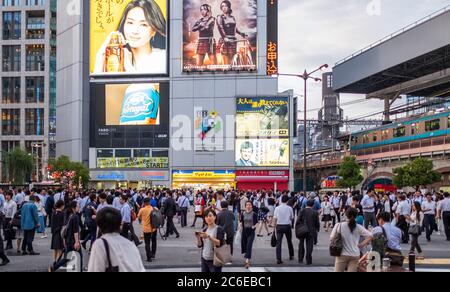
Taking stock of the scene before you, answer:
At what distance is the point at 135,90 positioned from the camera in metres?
59.9

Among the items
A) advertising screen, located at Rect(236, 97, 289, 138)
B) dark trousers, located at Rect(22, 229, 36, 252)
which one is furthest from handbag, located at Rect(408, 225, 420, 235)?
advertising screen, located at Rect(236, 97, 289, 138)

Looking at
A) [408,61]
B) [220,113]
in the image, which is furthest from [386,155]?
[220,113]

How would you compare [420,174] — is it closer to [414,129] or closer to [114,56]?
[414,129]

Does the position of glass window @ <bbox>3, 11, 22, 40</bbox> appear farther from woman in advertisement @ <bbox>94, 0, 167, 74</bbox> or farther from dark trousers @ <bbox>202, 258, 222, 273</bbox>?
dark trousers @ <bbox>202, 258, 222, 273</bbox>

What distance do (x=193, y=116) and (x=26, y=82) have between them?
36326 millimetres

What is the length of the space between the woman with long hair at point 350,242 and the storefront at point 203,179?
50.2 meters

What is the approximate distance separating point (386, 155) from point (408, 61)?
10.8 meters

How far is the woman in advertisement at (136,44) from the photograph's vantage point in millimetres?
60094

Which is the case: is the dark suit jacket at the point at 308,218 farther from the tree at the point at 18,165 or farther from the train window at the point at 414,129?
the tree at the point at 18,165

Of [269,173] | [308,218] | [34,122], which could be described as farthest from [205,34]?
[308,218]

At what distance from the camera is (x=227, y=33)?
191ft

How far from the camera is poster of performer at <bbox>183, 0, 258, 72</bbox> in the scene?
5834 centimetres

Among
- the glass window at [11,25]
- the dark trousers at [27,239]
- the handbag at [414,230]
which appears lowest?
the dark trousers at [27,239]

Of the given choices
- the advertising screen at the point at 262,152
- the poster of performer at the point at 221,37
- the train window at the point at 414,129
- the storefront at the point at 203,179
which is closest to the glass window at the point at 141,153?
the storefront at the point at 203,179
